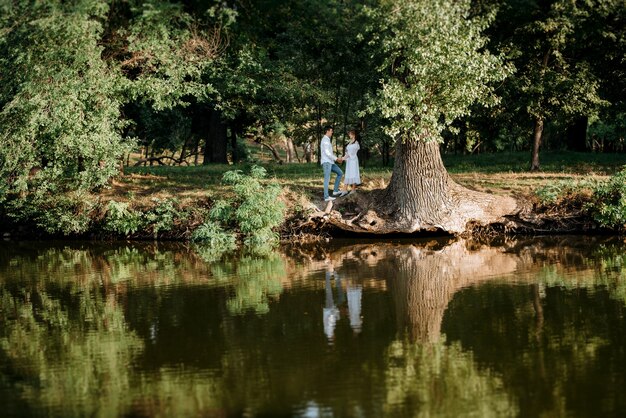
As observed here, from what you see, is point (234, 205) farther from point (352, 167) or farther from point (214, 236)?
point (352, 167)

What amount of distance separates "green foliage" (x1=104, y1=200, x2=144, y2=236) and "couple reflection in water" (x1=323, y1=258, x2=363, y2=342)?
8.19m

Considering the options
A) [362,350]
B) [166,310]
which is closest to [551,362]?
[362,350]

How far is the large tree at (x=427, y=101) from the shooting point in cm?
2184

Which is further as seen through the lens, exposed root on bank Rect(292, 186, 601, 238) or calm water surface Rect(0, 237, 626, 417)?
exposed root on bank Rect(292, 186, 601, 238)

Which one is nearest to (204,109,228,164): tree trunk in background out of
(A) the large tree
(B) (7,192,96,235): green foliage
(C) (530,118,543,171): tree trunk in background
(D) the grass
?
(D) the grass

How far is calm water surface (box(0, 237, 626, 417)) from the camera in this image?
8969mm

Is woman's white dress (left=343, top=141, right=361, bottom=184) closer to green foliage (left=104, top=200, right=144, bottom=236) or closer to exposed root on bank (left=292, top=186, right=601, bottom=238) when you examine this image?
exposed root on bank (left=292, top=186, right=601, bottom=238)

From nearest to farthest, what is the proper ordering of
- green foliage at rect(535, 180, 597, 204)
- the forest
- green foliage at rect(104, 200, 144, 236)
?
1. the forest
2. green foliage at rect(535, 180, 597, 204)
3. green foliage at rect(104, 200, 144, 236)

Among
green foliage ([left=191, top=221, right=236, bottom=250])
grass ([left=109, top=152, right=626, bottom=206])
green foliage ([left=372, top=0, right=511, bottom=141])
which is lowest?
green foliage ([left=191, top=221, right=236, bottom=250])

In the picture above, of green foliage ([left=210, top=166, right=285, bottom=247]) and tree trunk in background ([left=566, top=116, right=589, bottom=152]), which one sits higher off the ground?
tree trunk in background ([left=566, top=116, right=589, bottom=152])

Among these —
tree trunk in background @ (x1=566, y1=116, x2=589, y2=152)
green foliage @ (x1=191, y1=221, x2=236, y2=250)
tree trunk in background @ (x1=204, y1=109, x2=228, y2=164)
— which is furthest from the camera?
tree trunk in background @ (x1=566, y1=116, x2=589, y2=152)

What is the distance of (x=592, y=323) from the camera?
12.2 meters

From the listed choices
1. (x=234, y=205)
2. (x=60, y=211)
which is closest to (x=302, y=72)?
(x=234, y=205)

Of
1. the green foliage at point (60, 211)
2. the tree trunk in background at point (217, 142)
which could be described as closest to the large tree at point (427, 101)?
the green foliage at point (60, 211)
